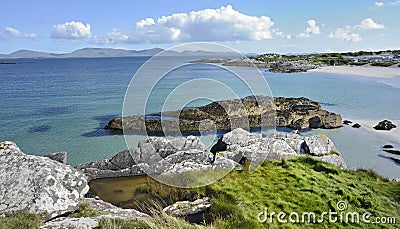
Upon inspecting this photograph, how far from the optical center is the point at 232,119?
28.1 metres

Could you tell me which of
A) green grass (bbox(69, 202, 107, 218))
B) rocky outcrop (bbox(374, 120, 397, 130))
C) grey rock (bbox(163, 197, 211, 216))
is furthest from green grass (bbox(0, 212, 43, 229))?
rocky outcrop (bbox(374, 120, 397, 130))

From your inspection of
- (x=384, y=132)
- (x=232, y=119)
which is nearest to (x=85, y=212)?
(x=232, y=119)

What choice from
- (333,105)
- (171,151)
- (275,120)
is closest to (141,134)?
(171,151)

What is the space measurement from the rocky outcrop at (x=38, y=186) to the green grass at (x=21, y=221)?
315mm

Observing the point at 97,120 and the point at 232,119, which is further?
the point at 97,120

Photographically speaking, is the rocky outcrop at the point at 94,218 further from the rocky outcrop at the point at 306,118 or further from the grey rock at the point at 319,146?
the rocky outcrop at the point at 306,118

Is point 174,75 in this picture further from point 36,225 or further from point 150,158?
point 36,225

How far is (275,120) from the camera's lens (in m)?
28.6

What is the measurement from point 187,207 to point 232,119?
19.8 meters

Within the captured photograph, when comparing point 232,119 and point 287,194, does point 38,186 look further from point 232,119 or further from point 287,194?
point 232,119

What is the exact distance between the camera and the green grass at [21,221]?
6.49 metres

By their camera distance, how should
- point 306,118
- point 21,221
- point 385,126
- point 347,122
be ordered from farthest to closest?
1. point 347,122
2. point 306,118
3. point 385,126
4. point 21,221

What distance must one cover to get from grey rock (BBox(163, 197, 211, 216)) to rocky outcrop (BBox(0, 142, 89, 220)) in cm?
269

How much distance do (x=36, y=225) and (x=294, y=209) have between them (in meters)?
6.67
